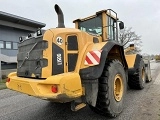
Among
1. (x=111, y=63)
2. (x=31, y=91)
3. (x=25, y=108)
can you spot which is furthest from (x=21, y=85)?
(x=111, y=63)

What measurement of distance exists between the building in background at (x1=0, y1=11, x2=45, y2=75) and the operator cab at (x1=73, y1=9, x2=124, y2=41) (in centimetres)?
1164

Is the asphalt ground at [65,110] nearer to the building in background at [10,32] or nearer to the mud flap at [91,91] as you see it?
the mud flap at [91,91]

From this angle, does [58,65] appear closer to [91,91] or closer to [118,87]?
[91,91]

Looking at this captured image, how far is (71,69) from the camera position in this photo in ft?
12.8

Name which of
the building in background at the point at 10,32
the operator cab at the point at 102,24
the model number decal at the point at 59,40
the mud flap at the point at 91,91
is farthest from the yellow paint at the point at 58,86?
the building in background at the point at 10,32

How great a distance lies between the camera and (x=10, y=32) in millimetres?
18250

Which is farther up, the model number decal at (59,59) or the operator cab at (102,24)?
the operator cab at (102,24)

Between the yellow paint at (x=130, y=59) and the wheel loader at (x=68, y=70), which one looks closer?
the wheel loader at (x=68, y=70)

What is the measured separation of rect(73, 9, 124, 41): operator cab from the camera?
530 cm

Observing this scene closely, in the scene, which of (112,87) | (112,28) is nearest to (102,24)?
(112,28)

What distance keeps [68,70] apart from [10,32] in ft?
52.0

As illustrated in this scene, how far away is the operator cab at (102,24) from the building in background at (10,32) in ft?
38.2

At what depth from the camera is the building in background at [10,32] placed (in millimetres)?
16516

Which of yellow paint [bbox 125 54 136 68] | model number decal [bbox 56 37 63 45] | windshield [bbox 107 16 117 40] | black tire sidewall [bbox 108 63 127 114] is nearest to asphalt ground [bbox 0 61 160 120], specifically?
black tire sidewall [bbox 108 63 127 114]
